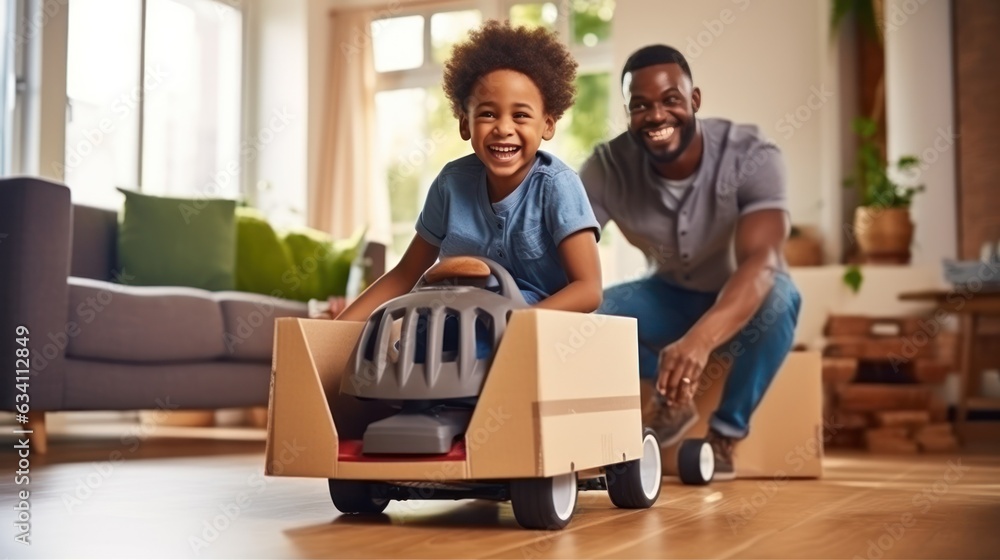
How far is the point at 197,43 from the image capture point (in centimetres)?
627

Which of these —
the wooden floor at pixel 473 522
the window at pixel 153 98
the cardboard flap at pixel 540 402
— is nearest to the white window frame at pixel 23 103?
the window at pixel 153 98

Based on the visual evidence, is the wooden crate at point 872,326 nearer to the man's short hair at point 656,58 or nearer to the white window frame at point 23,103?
the man's short hair at point 656,58

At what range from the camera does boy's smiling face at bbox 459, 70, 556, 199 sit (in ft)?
5.46

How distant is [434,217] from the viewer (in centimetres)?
182

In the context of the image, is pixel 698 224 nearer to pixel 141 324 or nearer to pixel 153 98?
pixel 141 324

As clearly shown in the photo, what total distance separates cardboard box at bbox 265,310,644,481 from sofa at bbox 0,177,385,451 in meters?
1.53

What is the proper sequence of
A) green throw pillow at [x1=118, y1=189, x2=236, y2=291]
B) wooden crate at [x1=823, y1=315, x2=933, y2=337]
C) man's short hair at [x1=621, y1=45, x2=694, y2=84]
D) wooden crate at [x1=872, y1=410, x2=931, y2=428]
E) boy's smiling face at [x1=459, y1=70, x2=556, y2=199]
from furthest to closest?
wooden crate at [x1=823, y1=315, x2=933, y2=337] → wooden crate at [x1=872, y1=410, x2=931, y2=428] → green throw pillow at [x1=118, y1=189, x2=236, y2=291] → man's short hair at [x1=621, y1=45, x2=694, y2=84] → boy's smiling face at [x1=459, y1=70, x2=556, y2=199]

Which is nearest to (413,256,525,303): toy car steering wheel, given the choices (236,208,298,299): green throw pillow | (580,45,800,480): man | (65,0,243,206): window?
(580,45,800,480): man

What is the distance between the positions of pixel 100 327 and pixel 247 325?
26.4 inches

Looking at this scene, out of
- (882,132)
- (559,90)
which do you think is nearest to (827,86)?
(882,132)

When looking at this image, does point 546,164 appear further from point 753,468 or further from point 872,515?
point 753,468

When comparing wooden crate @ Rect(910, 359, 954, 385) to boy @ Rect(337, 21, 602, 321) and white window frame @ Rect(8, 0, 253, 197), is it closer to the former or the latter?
boy @ Rect(337, 21, 602, 321)

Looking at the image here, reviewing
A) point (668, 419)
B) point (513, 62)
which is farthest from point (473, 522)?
point (668, 419)

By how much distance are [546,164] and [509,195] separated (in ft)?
0.27
